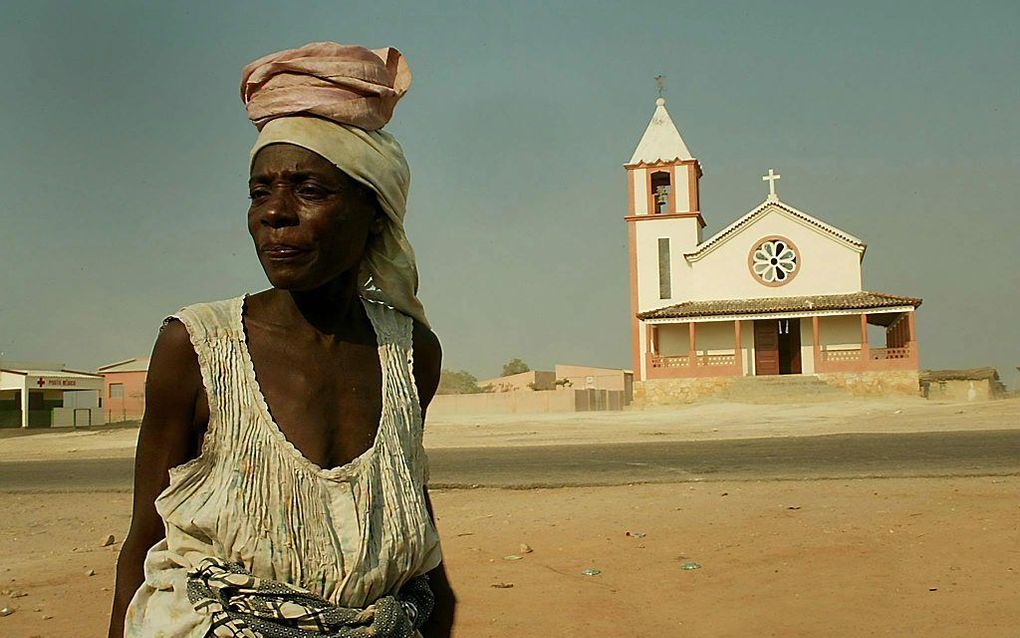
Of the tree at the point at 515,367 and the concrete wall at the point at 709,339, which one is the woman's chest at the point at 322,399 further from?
the tree at the point at 515,367

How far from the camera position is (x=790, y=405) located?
32188 millimetres

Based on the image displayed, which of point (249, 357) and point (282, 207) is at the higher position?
point (282, 207)

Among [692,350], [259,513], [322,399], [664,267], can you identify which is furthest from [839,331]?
[259,513]

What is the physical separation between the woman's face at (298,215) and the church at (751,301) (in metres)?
35.9

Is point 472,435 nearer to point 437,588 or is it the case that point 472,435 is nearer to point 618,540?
point 618,540

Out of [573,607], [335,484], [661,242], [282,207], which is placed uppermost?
[661,242]

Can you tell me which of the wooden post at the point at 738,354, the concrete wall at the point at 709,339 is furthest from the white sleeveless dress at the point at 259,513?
the concrete wall at the point at 709,339

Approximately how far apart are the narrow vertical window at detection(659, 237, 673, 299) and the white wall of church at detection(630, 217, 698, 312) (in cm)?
14

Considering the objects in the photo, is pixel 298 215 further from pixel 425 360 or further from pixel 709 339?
pixel 709 339

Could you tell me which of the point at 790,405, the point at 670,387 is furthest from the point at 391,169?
the point at 670,387

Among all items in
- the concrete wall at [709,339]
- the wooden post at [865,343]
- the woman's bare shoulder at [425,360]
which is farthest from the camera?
the concrete wall at [709,339]

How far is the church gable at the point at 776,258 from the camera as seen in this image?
38.8 metres

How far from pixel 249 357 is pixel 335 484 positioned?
282 millimetres

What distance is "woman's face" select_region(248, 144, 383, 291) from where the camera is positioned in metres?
1.78
